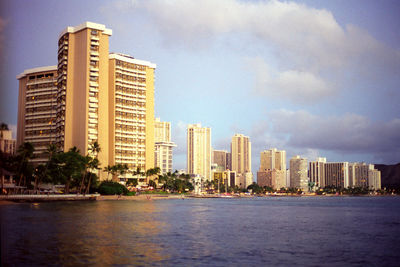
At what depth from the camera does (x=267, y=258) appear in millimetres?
38062

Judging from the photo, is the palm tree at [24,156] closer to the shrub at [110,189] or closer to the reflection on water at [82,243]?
the shrub at [110,189]

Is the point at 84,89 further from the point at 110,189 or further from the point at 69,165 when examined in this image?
the point at 69,165

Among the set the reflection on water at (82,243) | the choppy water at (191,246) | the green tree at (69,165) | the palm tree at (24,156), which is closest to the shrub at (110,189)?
the green tree at (69,165)

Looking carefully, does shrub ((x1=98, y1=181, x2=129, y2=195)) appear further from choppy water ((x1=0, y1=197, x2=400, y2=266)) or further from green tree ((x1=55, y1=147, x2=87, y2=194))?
choppy water ((x1=0, y1=197, x2=400, y2=266))

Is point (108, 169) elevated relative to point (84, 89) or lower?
lower

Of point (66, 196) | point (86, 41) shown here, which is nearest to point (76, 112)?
point (86, 41)

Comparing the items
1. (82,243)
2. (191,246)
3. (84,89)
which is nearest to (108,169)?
(84,89)

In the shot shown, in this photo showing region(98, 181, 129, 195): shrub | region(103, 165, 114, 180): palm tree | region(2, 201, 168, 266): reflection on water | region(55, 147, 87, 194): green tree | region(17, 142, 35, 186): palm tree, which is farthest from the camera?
region(103, 165, 114, 180): palm tree

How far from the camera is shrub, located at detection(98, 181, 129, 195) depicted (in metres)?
175

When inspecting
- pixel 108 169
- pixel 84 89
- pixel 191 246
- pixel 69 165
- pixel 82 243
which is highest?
pixel 84 89

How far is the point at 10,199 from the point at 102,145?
72.0 m

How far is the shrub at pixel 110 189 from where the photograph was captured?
174625 millimetres

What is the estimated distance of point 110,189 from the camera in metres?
175

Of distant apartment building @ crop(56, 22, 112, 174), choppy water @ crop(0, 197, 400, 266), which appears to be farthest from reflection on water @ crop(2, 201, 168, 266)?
distant apartment building @ crop(56, 22, 112, 174)
